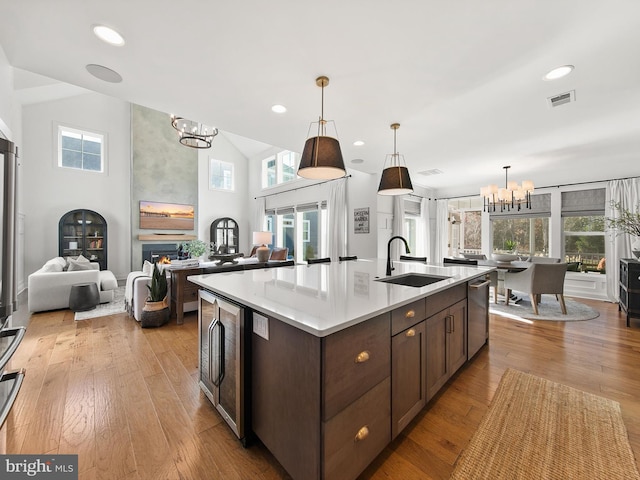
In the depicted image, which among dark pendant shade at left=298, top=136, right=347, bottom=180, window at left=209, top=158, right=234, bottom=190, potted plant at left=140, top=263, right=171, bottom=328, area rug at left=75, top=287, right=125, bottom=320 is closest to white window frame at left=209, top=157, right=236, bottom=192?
window at left=209, top=158, right=234, bottom=190

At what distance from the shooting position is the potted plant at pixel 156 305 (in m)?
3.38

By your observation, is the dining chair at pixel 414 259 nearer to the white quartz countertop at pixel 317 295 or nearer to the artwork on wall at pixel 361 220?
the white quartz countertop at pixel 317 295

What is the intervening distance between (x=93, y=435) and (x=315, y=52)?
9.60 ft

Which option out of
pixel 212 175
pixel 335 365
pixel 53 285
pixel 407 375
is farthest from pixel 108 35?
pixel 212 175

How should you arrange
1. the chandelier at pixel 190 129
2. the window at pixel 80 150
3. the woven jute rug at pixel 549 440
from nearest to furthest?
the woven jute rug at pixel 549 440, the chandelier at pixel 190 129, the window at pixel 80 150

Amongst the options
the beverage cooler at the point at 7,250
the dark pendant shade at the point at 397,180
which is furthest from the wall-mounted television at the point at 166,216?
the beverage cooler at the point at 7,250

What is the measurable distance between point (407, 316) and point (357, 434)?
64 cm

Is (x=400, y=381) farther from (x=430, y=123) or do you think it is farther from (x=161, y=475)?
(x=430, y=123)

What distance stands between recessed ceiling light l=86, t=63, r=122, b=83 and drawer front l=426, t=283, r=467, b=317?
10.1 feet

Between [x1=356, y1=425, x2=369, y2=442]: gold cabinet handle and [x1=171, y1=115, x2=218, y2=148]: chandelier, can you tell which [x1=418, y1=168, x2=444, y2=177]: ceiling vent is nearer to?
[x1=171, y1=115, x2=218, y2=148]: chandelier

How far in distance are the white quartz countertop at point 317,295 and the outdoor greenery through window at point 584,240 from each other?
15.8 ft

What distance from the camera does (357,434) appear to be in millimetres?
1225

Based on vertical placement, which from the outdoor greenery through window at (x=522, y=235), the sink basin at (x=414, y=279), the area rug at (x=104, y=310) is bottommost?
the area rug at (x=104, y=310)

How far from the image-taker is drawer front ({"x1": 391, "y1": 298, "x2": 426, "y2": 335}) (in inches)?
56.7
